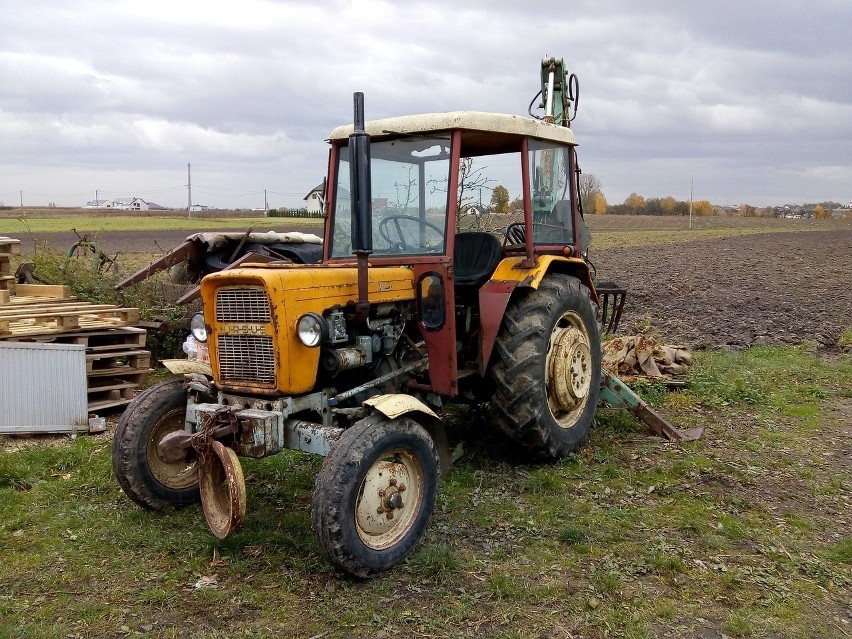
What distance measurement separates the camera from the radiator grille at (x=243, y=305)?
4.24 meters

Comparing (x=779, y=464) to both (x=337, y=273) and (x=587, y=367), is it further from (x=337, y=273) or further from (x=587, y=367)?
(x=337, y=273)

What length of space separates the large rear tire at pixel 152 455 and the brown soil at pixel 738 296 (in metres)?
7.23

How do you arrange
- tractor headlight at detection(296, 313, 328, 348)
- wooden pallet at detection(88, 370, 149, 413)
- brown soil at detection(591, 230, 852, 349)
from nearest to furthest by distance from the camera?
tractor headlight at detection(296, 313, 328, 348)
wooden pallet at detection(88, 370, 149, 413)
brown soil at detection(591, 230, 852, 349)

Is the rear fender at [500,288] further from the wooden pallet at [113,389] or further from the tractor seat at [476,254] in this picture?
the wooden pallet at [113,389]

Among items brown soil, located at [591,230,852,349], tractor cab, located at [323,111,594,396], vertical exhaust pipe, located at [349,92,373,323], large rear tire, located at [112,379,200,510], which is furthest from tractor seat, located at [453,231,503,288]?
brown soil, located at [591,230,852,349]

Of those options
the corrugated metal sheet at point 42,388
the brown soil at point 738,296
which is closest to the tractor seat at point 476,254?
the corrugated metal sheet at point 42,388

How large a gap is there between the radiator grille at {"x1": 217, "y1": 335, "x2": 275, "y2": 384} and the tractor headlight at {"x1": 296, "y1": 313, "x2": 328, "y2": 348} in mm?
178

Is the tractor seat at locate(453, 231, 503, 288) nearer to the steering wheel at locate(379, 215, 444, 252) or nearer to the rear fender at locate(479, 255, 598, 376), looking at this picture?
the rear fender at locate(479, 255, 598, 376)

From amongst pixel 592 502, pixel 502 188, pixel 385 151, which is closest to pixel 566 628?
pixel 592 502

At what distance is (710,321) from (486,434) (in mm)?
6659

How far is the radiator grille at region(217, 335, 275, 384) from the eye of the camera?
4.26 metres

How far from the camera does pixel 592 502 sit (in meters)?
4.94

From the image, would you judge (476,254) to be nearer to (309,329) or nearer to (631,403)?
(631,403)

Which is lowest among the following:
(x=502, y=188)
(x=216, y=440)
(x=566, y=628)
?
(x=566, y=628)
